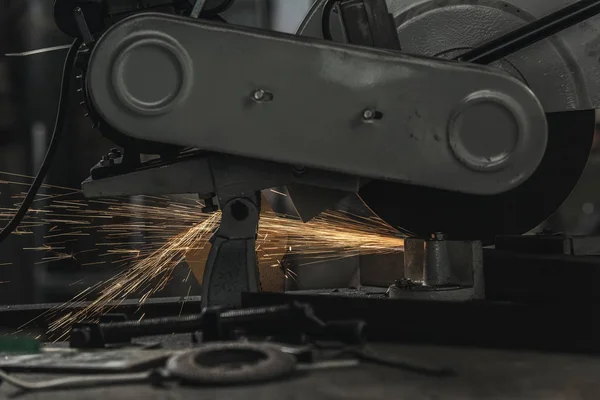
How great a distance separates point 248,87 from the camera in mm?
1222

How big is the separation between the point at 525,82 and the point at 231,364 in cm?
90

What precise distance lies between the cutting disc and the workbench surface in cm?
56

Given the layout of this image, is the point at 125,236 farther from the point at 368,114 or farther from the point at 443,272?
the point at 368,114

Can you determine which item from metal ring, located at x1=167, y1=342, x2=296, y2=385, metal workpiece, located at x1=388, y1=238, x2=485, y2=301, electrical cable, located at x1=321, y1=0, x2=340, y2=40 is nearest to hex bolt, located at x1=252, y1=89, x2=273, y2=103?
electrical cable, located at x1=321, y1=0, x2=340, y2=40

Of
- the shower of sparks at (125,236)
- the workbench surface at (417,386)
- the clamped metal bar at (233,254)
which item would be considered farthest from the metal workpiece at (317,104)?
the shower of sparks at (125,236)

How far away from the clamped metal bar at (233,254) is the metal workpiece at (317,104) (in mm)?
137

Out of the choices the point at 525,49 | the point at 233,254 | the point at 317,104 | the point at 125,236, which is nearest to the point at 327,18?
the point at 317,104

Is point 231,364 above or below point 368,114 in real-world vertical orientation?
below

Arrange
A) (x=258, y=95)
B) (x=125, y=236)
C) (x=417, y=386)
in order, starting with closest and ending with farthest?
(x=417, y=386) → (x=258, y=95) → (x=125, y=236)

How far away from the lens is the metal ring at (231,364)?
951 mm

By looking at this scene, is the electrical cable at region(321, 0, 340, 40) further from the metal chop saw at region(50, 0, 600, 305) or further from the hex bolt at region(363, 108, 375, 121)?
the hex bolt at region(363, 108, 375, 121)

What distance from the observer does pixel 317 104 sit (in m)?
Answer: 1.23

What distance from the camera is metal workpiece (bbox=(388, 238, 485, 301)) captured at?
1.53m

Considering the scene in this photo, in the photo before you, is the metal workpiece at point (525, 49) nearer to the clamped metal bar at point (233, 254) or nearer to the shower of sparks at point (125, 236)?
the clamped metal bar at point (233, 254)
